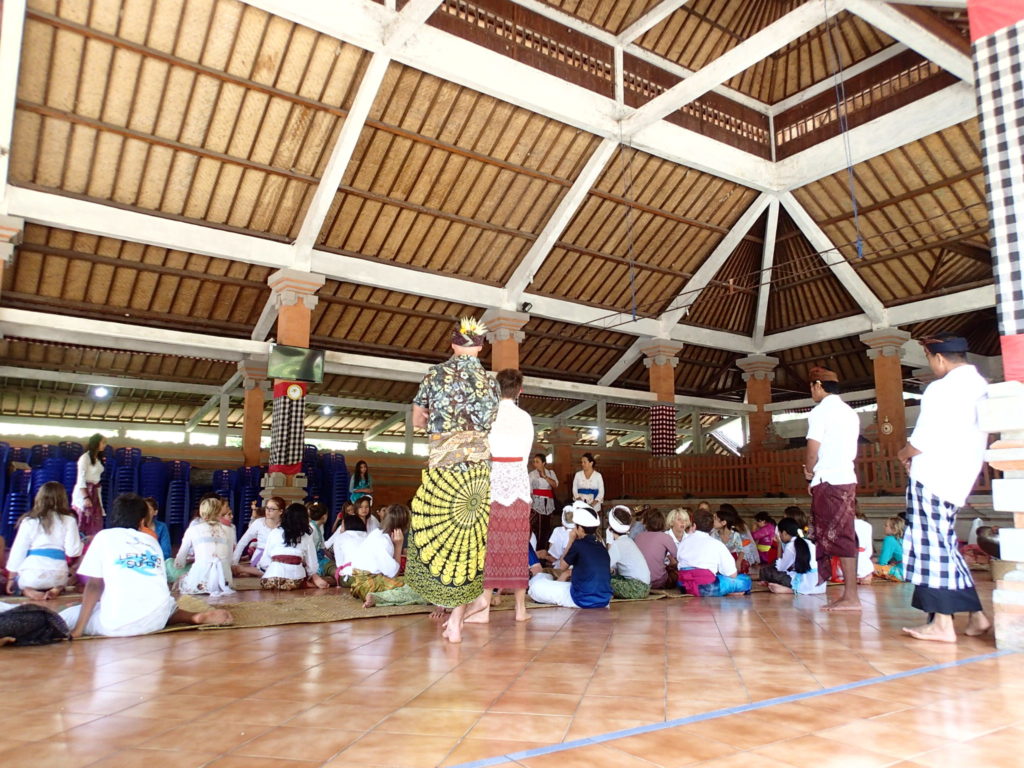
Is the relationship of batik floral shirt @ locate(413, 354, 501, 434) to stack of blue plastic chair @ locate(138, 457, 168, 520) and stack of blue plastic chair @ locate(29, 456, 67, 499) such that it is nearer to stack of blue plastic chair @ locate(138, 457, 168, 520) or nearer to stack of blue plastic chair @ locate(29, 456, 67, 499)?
stack of blue plastic chair @ locate(29, 456, 67, 499)

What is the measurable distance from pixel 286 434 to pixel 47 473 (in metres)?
2.79

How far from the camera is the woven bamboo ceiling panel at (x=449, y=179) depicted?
9.27m

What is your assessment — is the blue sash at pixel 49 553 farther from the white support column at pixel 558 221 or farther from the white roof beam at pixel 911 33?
the white roof beam at pixel 911 33

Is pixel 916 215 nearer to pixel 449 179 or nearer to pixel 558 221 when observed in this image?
pixel 558 221

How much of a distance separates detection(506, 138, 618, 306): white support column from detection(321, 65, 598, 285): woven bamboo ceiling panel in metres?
0.13

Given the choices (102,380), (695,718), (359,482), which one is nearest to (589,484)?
(359,482)

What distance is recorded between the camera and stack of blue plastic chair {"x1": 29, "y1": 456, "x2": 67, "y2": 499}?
8.18m

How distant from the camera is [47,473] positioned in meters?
8.20

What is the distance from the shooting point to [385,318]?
1297 cm

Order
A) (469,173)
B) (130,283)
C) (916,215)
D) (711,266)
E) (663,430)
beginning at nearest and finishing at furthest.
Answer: (469,173) → (130,283) → (916,215) → (711,266) → (663,430)

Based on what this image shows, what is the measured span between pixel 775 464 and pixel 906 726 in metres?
10.6

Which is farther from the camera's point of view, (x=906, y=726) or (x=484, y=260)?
(x=484, y=260)

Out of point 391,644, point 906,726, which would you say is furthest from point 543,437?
point 906,726

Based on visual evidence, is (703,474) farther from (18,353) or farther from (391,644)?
(18,353)
